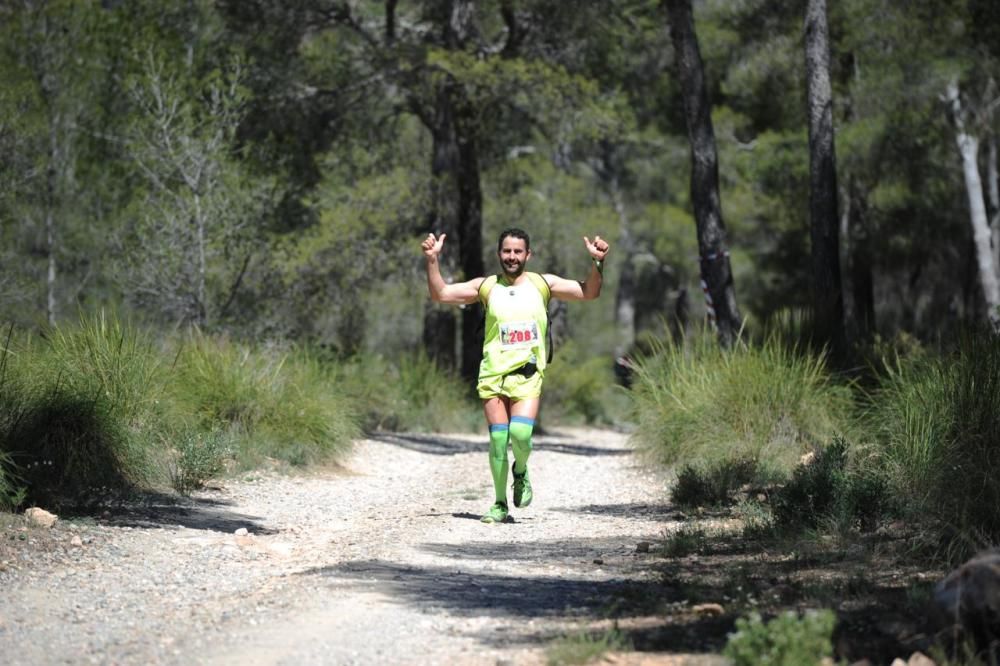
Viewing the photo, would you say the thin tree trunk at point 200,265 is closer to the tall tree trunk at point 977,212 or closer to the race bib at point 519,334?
the race bib at point 519,334

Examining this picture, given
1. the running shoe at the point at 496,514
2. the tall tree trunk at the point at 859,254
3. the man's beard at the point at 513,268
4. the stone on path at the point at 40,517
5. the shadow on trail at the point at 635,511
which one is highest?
the tall tree trunk at the point at 859,254

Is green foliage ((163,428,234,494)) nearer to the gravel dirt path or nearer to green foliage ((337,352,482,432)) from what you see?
the gravel dirt path

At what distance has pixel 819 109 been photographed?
17031 millimetres

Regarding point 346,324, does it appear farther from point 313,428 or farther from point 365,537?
point 365,537

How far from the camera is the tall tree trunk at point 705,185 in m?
17.6

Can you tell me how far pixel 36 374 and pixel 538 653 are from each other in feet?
19.7

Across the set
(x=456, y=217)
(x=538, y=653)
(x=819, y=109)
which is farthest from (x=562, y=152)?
(x=538, y=653)

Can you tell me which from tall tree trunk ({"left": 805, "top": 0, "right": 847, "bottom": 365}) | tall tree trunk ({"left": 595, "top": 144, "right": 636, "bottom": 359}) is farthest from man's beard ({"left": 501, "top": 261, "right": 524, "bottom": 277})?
tall tree trunk ({"left": 595, "top": 144, "right": 636, "bottom": 359})

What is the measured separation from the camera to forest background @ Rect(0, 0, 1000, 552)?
11.5m

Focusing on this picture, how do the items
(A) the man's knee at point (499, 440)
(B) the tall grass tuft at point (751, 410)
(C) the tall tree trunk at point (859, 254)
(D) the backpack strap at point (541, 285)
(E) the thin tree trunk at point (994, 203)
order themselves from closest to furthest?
(A) the man's knee at point (499, 440) < (D) the backpack strap at point (541, 285) < (B) the tall grass tuft at point (751, 410) < (C) the tall tree trunk at point (859, 254) < (E) the thin tree trunk at point (994, 203)

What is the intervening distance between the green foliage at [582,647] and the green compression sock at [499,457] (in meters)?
3.94

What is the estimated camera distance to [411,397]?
22.2m

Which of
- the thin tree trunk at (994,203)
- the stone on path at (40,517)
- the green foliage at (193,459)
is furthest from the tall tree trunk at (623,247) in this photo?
the stone on path at (40,517)

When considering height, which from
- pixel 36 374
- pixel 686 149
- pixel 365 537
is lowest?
pixel 365 537
